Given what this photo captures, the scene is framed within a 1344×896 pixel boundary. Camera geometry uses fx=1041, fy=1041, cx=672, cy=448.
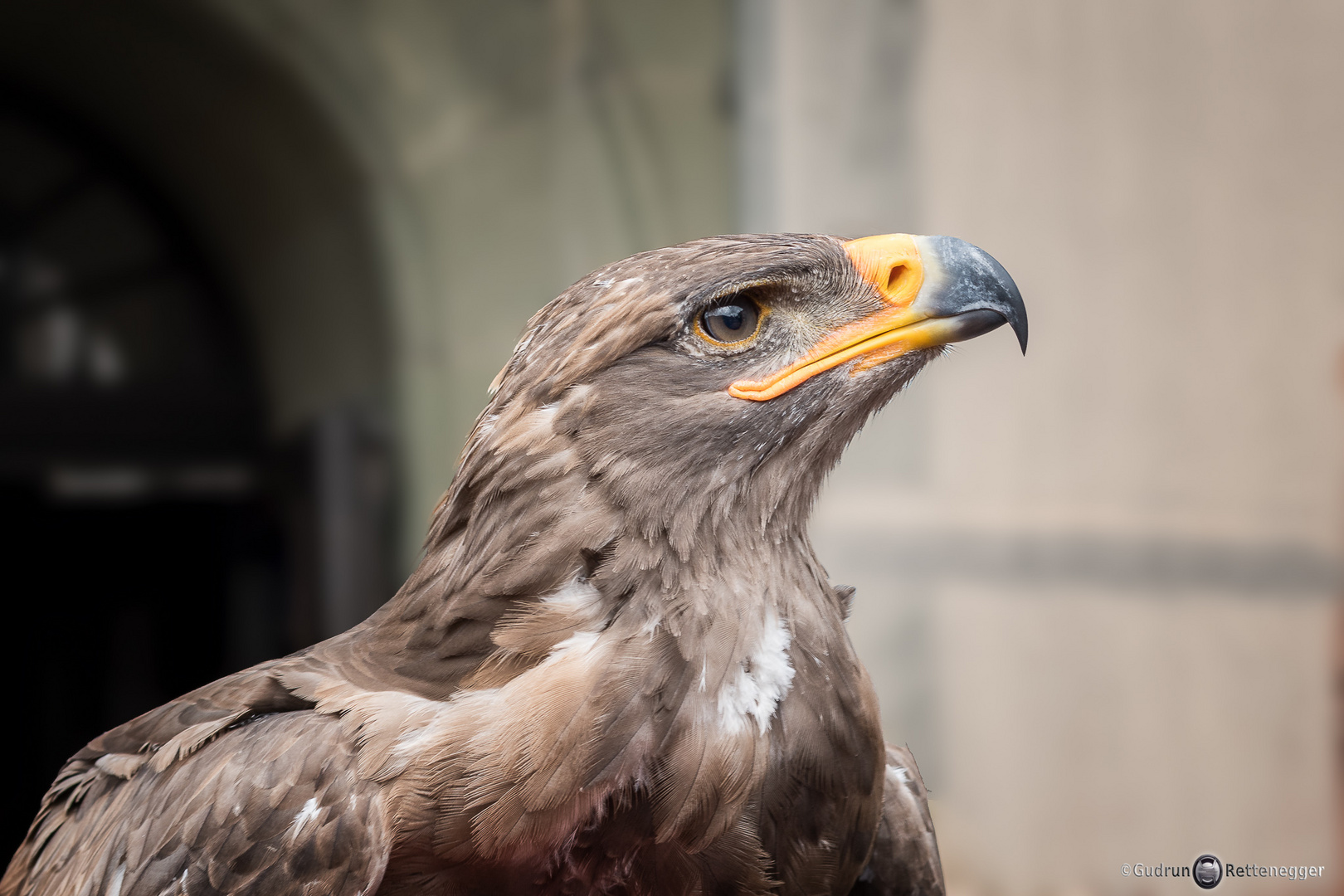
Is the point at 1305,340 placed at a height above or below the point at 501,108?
below

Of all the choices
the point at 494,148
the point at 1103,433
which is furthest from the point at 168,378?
the point at 1103,433

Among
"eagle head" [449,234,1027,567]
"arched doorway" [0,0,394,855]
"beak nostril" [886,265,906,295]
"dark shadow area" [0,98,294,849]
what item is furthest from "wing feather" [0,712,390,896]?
"dark shadow area" [0,98,294,849]

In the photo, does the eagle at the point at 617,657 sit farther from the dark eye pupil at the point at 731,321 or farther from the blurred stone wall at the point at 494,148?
the blurred stone wall at the point at 494,148

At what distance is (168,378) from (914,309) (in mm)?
5052

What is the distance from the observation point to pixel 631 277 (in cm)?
153

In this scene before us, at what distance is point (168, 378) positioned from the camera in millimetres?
5562

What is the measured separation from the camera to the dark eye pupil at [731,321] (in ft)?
4.99

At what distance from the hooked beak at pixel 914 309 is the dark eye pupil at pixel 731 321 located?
7cm

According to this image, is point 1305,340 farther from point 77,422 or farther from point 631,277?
point 77,422

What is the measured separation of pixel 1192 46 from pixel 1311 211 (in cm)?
71

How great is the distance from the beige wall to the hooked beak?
90.8 inches

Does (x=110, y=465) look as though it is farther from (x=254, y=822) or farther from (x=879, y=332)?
(x=879, y=332)

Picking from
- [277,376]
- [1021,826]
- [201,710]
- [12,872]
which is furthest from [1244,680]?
[277,376]

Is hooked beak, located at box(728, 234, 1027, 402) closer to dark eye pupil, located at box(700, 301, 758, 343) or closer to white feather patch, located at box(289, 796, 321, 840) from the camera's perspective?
dark eye pupil, located at box(700, 301, 758, 343)
